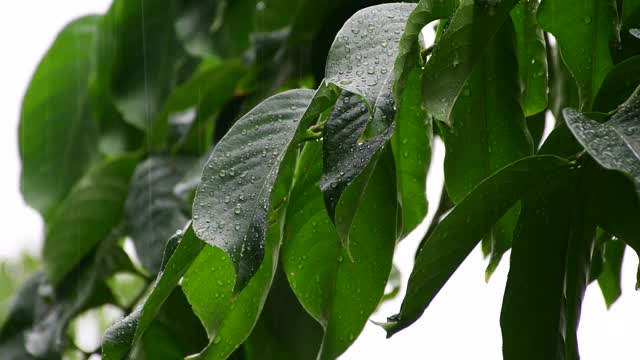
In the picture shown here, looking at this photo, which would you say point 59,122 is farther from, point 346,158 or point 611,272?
point 346,158

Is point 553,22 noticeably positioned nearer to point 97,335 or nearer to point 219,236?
point 219,236

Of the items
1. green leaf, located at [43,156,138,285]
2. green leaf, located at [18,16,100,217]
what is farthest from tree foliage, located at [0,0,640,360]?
green leaf, located at [18,16,100,217]

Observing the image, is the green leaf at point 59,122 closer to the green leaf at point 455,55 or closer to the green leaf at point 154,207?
the green leaf at point 154,207

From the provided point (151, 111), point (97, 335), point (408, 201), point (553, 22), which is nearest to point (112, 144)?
point (151, 111)

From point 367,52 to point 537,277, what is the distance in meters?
0.14

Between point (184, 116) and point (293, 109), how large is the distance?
36.6 inches

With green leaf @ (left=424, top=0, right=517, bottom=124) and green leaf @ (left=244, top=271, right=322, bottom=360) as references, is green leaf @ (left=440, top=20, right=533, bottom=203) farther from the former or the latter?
green leaf @ (left=244, top=271, right=322, bottom=360)

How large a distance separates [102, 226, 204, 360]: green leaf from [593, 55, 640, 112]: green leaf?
214 mm

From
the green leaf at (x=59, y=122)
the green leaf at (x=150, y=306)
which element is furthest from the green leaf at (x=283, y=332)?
the green leaf at (x=59, y=122)

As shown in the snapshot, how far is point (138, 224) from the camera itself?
3.95 ft

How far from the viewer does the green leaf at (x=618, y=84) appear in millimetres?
478

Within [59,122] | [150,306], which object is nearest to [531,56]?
[150,306]

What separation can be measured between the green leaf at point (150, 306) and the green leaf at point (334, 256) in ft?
0.29

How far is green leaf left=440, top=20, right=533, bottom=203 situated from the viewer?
1.82 feet
